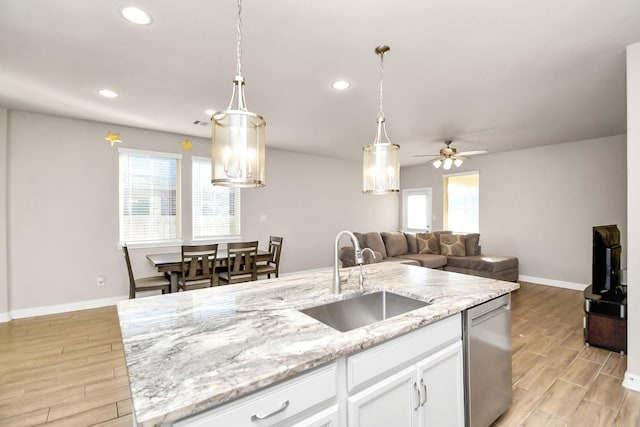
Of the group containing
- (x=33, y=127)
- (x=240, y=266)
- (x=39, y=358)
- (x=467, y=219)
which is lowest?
(x=39, y=358)

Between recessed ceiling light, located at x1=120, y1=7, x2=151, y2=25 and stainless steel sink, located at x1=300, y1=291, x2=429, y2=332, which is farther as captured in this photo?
recessed ceiling light, located at x1=120, y1=7, x2=151, y2=25

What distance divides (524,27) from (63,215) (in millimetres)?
5435

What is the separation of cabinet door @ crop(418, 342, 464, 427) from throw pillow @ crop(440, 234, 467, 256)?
4.55 meters

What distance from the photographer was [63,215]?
402 cm

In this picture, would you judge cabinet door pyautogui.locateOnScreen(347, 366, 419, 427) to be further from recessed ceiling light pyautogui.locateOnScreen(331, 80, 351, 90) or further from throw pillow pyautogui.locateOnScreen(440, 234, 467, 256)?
throw pillow pyautogui.locateOnScreen(440, 234, 467, 256)

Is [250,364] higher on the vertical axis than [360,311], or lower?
higher

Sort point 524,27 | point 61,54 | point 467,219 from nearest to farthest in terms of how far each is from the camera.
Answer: point 524,27 → point 61,54 → point 467,219

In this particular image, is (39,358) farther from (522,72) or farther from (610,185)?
(610,185)

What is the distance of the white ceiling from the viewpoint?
1.89 m

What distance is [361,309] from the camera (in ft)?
6.07

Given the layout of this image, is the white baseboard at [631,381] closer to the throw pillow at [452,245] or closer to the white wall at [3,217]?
the throw pillow at [452,245]

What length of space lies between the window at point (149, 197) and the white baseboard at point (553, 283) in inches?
253

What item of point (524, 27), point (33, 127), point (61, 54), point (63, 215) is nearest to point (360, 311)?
point (524, 27)

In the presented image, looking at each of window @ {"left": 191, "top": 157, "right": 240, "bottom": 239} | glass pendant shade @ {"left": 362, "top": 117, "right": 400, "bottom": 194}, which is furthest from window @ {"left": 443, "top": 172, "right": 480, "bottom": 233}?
glass pendant shade @ {"left": 362, "top": 117, "right": 400, "bottom": 194}
